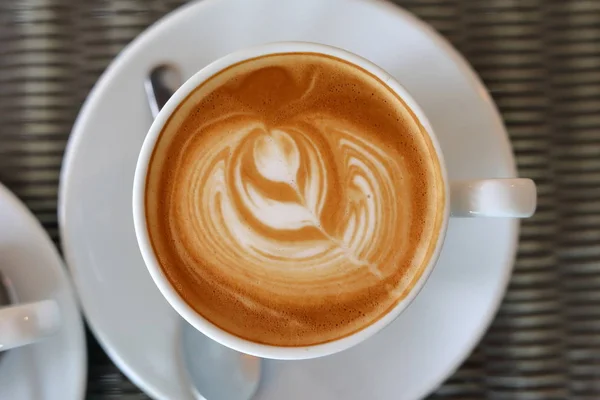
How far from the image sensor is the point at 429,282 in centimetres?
85

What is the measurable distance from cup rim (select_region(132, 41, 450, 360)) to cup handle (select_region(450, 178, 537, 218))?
Result: 0.10ft

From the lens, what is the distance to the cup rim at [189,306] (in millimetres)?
714

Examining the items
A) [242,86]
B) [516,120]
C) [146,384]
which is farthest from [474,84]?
[146,384]

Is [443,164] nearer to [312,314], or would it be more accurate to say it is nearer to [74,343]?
[312,314]

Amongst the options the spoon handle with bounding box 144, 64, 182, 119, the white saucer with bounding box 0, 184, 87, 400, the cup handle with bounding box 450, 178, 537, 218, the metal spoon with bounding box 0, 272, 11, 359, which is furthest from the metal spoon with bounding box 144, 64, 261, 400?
the cup handle with bounding box 450, 178, 537, 218

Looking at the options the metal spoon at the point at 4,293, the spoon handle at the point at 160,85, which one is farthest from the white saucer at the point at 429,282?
the metal spoon at the point at 4,293

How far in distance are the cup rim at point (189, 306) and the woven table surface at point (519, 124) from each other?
0.87 ft

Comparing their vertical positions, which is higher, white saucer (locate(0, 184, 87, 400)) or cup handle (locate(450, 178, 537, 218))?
cup handle (locate(450, 178, 537, 218))

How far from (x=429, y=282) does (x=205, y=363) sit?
1.04 feet

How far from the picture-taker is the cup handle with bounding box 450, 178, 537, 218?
68 centimetres

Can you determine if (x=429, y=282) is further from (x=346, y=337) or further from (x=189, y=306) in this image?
(x=189, y=306)

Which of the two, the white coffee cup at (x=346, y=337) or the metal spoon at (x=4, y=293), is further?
the metal spoon at (x=4, y=293)

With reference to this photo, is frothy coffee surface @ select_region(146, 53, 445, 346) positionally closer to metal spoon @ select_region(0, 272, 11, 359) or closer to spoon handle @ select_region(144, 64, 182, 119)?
spoon handle @ select_region(144, 64, 182, 119)

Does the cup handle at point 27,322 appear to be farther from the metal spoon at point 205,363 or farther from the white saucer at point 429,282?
the metal spoon at point 205,363
